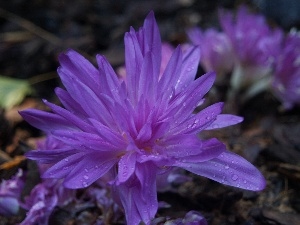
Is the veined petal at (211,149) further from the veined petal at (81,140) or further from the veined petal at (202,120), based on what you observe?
the veined petal at (81,140)

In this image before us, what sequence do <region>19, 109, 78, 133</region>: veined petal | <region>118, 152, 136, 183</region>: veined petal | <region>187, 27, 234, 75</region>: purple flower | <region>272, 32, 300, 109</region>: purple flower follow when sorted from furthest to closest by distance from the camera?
1. <region>187, 27, 234, 75</region>: purple flower
2. <region>272, 32, 300, 109</region>: purple flower
3. <region>19, 109, 78, 133</region>: veined petal
4. <region>118, 152, 136, 183</region>: veined petal

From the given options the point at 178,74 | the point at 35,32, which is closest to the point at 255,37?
the point at 178,74

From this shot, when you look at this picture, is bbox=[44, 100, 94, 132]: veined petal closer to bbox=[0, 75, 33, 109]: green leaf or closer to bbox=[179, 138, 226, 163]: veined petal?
bbox=[179, 138, 226, 163]: veined petal

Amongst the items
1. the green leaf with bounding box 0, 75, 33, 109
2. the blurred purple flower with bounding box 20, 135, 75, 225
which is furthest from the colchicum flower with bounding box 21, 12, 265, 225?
the green leaf with bounding box 0, 75, 33, 109

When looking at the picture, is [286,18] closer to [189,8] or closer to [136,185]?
[189,8]

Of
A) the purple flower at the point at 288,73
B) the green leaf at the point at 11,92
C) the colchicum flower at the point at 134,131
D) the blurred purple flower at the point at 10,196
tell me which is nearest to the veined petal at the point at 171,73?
the colchicum flower at the point at 134,131
